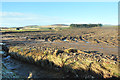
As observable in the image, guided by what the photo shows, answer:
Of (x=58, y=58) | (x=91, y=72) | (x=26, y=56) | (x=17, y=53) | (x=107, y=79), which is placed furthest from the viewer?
(x=17, y=53)

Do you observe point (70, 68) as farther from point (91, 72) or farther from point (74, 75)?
point (91, 72)

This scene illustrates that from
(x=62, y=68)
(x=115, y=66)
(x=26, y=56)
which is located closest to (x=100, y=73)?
(x=115, y=66)

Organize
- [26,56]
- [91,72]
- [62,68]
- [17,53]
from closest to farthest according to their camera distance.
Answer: [91,72] < [62,68] < [26,56] < [17,53]

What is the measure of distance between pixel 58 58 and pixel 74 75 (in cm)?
245

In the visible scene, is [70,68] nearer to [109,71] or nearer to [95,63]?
[95,63]

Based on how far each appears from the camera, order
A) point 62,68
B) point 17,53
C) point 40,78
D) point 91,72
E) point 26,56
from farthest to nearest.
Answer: point 17,53 < point 26,56 < point 62,68 < point 40,78 < point 91,72

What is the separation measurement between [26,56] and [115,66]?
30.0ft

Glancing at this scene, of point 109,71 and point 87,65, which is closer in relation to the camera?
point 109,71

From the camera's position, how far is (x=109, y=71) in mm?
9242

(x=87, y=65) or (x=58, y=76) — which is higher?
(x=87, y=65)

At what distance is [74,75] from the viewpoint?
10250 mm

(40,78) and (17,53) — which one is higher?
(17,53)

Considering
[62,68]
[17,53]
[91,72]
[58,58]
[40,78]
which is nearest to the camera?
[91,72]

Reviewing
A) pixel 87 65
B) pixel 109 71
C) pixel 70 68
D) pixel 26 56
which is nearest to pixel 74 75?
pixel 70 68
